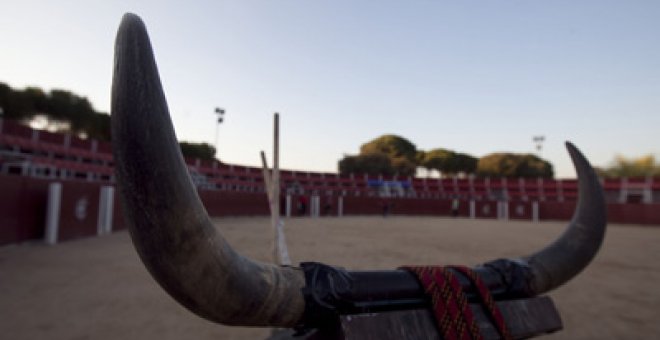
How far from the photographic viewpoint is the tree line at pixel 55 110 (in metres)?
30.0

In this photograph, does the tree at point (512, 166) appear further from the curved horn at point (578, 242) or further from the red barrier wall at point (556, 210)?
the curved horn at point (578, 242)

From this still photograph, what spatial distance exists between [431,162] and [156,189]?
65.6 metres

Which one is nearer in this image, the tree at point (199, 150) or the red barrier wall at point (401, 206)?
the red barrier wall at point (401, 206)

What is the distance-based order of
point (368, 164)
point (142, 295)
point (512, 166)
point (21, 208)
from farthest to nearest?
1. point (512, 166)
2. point (368, 164)
3. point (21, 208)
4. point (142, 295)

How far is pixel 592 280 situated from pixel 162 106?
6.33 m

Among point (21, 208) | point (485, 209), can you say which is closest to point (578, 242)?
point (21, 208)

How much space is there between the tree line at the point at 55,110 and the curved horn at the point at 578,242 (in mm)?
31332

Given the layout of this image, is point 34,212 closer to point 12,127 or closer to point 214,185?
point 12,127

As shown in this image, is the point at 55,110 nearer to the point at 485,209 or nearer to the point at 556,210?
the point at 485,209

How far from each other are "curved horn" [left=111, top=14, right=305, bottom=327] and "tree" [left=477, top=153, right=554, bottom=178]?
5920cm

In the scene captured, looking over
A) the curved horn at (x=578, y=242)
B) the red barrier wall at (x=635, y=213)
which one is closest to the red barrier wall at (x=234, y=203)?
the curved horn at (x=578, y=242)

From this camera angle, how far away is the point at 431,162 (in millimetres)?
63625

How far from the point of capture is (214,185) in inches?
986

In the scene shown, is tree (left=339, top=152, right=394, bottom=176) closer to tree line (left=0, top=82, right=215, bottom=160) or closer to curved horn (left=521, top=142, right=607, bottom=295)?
tree line (left=0, top=82, right=215, bottom=160)
